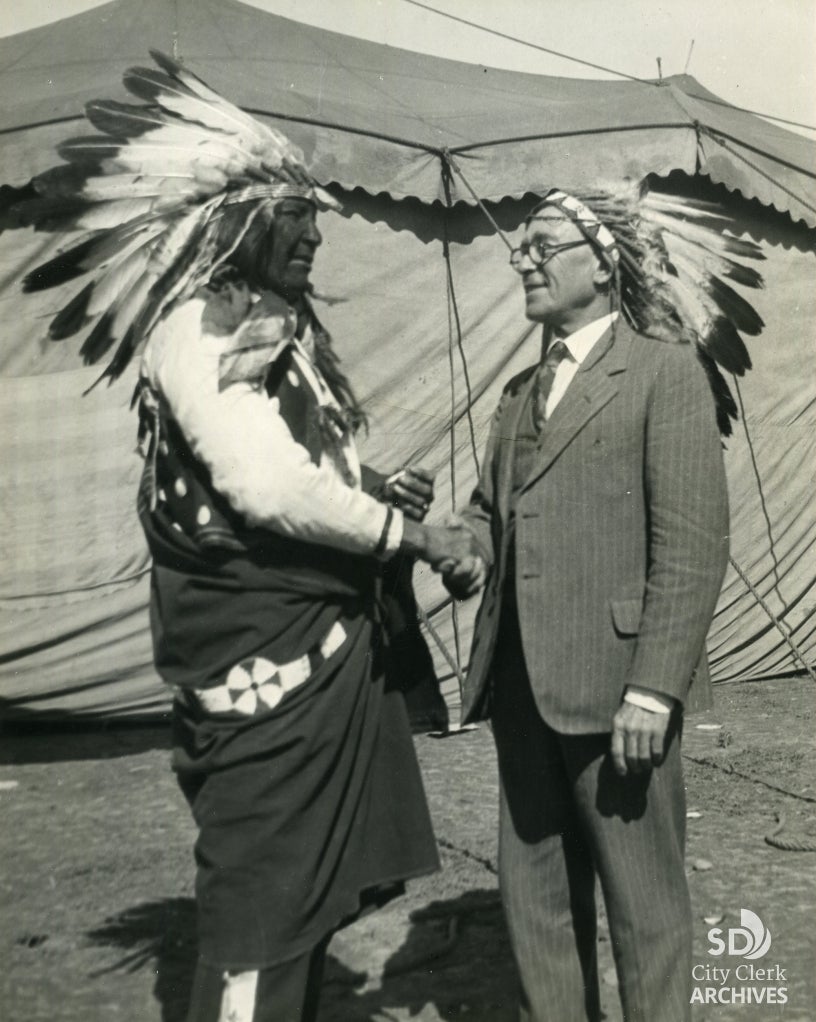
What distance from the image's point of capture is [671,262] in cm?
238

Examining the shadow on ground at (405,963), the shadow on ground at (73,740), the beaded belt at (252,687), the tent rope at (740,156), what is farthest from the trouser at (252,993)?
the tent rope at (740,156)

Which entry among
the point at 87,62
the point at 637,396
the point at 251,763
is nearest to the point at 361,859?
the point at 251,763

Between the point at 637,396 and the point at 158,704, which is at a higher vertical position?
the point at 637,396

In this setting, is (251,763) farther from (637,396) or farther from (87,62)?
(87,62)

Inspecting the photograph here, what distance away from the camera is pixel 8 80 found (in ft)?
13.4

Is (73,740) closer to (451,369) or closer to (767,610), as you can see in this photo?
(451,369)

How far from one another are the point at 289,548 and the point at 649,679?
64 centimetres

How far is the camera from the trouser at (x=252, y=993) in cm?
190

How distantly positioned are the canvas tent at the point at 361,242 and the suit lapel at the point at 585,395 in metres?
2.09

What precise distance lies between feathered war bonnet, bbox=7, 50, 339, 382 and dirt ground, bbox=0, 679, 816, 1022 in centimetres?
152

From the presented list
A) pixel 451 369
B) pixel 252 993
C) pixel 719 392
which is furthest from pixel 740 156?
pixel 252 993

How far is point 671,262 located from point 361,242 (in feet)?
6.79

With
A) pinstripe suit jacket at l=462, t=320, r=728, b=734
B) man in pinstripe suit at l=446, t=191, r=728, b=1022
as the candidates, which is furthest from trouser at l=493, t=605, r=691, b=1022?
pinstripe suit jacket at l=462, t=320, r=728, b=734

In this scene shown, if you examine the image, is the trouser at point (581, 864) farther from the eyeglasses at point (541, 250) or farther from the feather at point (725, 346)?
the feather at point (725, 346)
